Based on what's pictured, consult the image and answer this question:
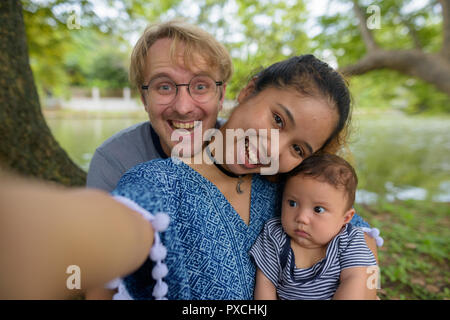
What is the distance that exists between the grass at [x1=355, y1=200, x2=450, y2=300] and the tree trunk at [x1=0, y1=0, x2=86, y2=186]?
3.39m

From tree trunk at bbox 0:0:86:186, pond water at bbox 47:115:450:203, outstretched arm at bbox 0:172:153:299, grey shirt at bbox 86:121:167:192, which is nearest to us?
outstretched arm at bbox 0:172:153:299

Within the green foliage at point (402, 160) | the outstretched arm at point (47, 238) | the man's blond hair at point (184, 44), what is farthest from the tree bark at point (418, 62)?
the outstretched arm at point (47, 238)

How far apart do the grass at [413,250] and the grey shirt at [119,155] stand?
Answer: 243 cm

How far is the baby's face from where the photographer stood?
145 cm

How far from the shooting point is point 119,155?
1.99 metres

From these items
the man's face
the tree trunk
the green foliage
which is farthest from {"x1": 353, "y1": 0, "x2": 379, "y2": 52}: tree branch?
the tree trunk

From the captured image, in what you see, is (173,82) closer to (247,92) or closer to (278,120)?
(247,92)

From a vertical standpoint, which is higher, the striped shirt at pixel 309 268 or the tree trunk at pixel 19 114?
the tree trunk at pixel 19 114

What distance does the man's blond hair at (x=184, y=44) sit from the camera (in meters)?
1.74

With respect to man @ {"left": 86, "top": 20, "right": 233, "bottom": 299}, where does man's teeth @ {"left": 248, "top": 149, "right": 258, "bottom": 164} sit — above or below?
below

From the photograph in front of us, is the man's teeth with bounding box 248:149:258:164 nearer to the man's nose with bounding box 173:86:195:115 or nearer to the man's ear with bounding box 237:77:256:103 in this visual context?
the man's ear with bounding box 237:77:256:103

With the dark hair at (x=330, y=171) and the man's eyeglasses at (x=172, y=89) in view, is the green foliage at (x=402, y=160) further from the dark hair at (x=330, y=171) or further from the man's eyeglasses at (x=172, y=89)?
the man's eyeglasses at (x=172, y=89)
